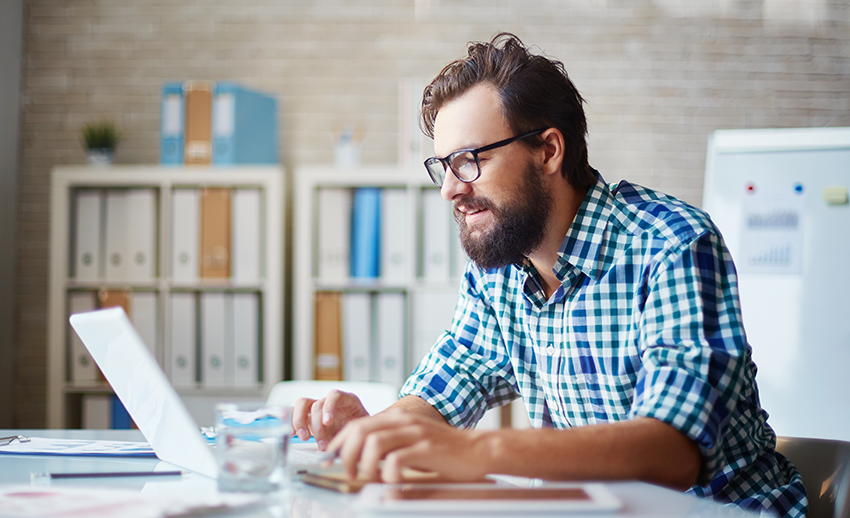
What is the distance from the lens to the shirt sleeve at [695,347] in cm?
83

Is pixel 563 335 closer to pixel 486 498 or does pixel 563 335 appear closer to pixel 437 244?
pixel 486 498

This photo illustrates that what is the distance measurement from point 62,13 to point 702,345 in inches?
126

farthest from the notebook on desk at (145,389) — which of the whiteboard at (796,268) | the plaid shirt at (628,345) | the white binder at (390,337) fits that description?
the whiteboard at (796,268)

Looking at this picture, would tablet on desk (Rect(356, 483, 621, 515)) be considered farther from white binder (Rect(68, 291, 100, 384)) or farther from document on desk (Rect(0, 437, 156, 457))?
white binder (Rect(68, 291, 100, 384))

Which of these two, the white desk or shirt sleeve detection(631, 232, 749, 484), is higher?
shirt sleeve detection(631, 232, 749, 484)

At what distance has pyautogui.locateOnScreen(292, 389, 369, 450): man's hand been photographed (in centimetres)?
103

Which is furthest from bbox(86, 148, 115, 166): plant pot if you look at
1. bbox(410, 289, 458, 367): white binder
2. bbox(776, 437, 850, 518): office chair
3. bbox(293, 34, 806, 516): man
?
bbox(776, 437, 850, 518): office chair

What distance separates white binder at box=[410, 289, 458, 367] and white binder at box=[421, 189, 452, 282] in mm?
64

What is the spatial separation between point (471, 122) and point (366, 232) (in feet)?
4.88

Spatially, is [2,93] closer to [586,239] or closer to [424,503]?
[586,239]

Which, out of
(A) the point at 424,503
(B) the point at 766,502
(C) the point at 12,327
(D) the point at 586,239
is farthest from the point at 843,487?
(C) the point at 12,327

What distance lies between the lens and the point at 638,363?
108 cm

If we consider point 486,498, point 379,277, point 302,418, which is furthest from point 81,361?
point 486,498

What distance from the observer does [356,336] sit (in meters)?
2.65
